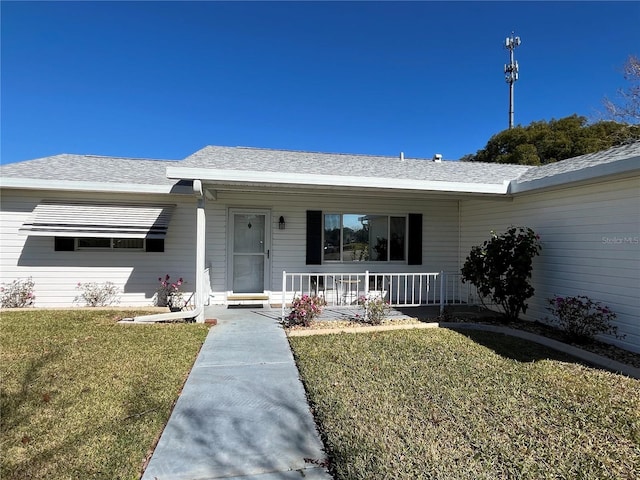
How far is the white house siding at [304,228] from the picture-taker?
8.21 meters

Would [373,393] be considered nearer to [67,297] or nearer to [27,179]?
[67,297]

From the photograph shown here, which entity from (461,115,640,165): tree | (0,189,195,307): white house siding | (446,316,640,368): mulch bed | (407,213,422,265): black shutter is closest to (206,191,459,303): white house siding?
(407,213,422,265): black shutter

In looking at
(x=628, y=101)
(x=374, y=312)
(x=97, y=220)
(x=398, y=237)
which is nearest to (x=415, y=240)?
(x=398, y=237)

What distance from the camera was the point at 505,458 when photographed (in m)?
2.47

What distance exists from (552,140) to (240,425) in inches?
951

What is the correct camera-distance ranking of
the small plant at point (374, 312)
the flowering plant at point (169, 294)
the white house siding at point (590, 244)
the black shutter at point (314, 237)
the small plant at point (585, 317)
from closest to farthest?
the white house siding at point (590, 244) → the small plant at point (585, 317) → the small plant at point (374, 312) → the flowering plant at point (169, 294) → the black shutter at point (314, 237)

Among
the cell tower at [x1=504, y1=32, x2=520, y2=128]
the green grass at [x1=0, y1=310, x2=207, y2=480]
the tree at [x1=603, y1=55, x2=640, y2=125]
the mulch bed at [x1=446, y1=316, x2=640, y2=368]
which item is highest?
the cell tower at [x1=504, y1=32, x2=520, y2=128]

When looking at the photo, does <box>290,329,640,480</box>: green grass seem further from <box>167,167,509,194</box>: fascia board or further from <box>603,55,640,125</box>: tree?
<box>603,55,640,125</box>: tree

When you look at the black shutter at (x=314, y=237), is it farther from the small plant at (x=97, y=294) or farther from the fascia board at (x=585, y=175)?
the small plant at (x=97, y=294)

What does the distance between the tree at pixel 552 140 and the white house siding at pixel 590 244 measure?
14751 millimetres

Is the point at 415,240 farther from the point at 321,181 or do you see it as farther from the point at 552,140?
the point at 552,140

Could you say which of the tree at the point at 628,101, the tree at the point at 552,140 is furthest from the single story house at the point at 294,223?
the tree at the point at 552,140

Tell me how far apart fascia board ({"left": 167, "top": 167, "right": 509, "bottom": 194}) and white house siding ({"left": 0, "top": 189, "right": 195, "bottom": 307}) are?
207cm

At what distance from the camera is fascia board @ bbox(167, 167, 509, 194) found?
621cm
